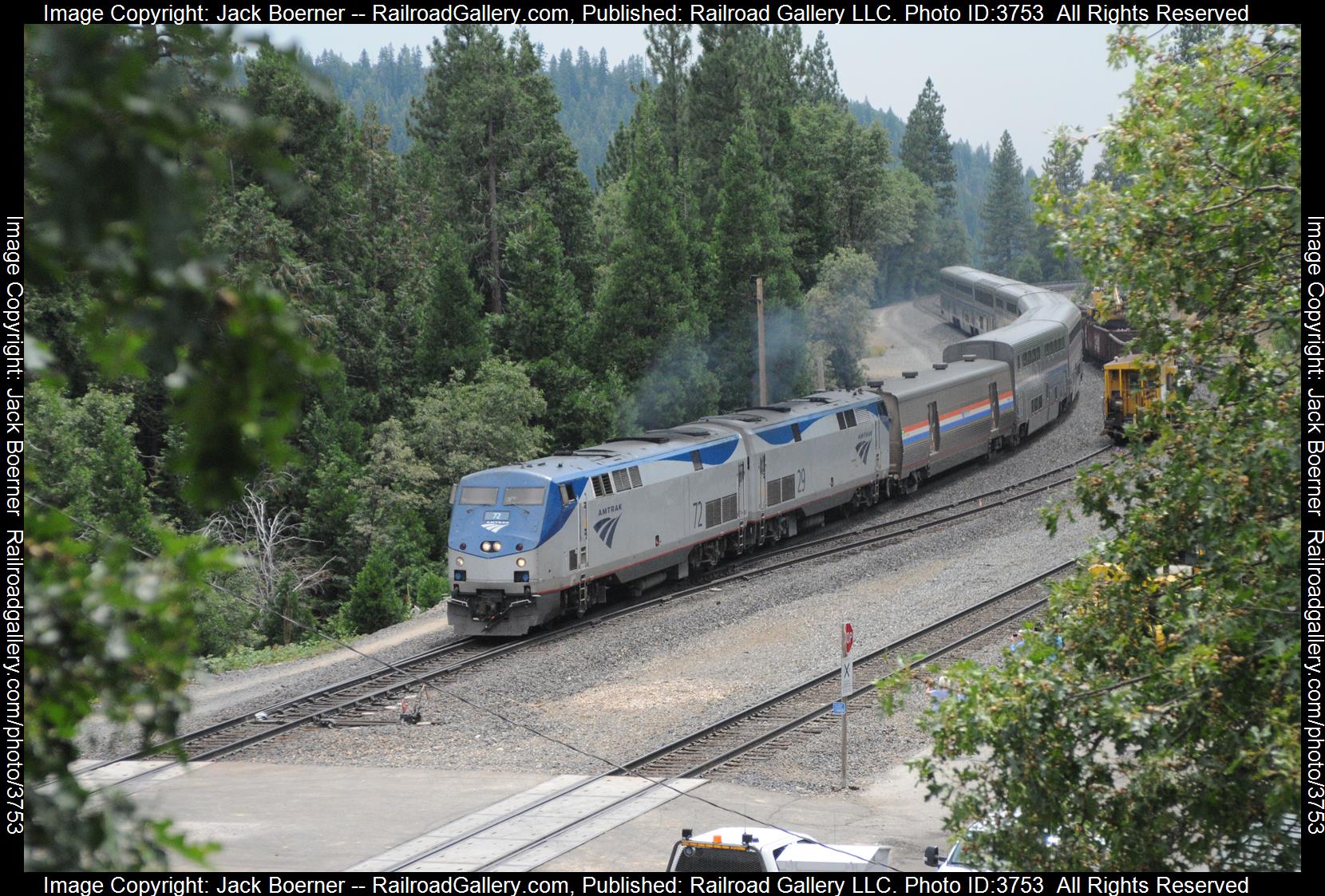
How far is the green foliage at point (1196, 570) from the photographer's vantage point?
26.0 ft

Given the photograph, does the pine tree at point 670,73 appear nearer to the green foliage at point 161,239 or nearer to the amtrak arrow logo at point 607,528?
the amtrak arrow logo at point 607,528

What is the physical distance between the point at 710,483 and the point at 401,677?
30.3ft

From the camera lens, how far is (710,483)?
94.5 feet

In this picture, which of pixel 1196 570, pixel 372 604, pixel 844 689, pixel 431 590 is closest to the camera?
pixel 1196 570

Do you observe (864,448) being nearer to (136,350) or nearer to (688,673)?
(688,673)

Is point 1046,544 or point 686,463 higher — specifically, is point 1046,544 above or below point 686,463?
below

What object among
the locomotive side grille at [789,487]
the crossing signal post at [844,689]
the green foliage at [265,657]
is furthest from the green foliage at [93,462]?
the crossing signal post at [844,689]

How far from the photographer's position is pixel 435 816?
15695mm

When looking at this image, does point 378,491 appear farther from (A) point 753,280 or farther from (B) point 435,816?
(B) point 435,816

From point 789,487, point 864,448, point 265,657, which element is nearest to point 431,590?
point 265,657

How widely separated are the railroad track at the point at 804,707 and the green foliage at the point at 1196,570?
517 centimetres

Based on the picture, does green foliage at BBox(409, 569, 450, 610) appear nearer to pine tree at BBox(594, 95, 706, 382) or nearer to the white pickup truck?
pine tree at BBox(594, 95, 706, 382)

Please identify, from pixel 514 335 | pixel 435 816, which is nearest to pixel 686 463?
pixel 435 816

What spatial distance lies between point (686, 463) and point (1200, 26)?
18634 millimetres
